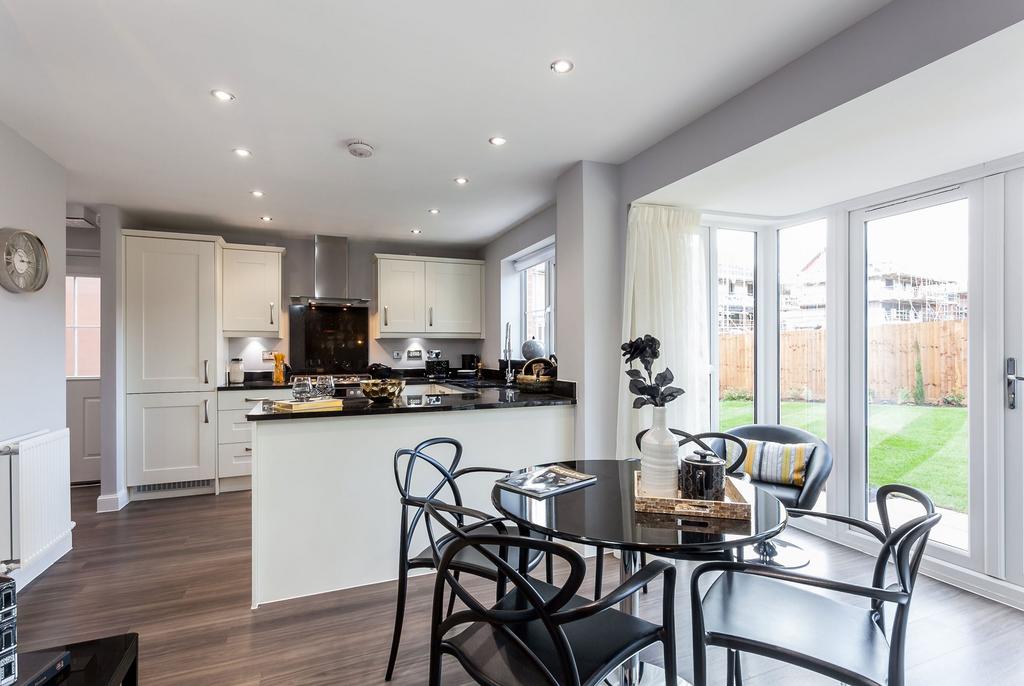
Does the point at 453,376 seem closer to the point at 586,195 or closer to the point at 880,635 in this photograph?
the point at 586,195

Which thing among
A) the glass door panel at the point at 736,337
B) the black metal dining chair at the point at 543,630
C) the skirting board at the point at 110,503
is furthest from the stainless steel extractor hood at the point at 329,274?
the black metal dining chair at the point at 543,630

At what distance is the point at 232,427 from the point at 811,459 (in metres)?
4.75

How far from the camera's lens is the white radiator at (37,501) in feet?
8.41

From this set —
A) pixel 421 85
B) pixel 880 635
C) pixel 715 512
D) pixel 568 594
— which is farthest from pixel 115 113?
pixel 880 635

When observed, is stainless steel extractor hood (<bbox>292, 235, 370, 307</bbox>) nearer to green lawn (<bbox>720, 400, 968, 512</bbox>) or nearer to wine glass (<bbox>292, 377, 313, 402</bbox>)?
wine glass (<bbox>292, 377, 313, 402</bbox>)

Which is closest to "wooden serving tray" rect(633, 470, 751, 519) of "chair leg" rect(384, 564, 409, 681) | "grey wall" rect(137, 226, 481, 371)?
"chair leg" rect(384, 564, 409, 681)

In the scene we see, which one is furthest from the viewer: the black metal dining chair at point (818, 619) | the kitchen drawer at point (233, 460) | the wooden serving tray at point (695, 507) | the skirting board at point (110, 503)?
the kitchen drawer at point (233, 460)

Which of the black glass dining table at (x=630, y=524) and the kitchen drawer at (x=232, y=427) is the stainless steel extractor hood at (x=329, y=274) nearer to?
the kitchen drawer at (x=232, y=427)

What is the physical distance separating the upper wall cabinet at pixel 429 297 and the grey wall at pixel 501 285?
184 millimetres

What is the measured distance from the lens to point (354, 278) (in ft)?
18.8

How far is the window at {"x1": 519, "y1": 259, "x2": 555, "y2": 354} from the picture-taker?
4.86 meters

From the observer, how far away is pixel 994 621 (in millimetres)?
2277

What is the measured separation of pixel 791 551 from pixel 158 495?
5145mm

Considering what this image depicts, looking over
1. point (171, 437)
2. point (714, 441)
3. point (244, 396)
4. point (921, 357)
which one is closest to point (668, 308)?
point (714, 441)
